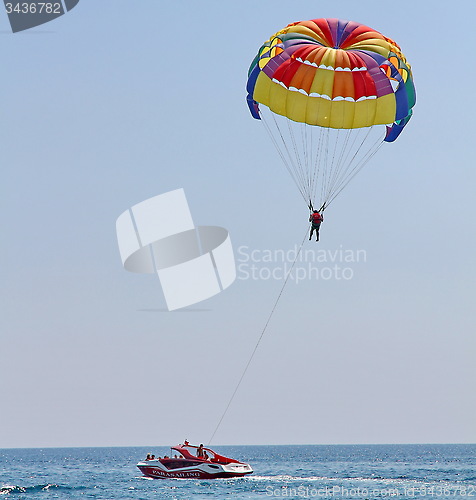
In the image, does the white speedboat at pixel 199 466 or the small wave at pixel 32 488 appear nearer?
the white speedboat at pixel 199 466

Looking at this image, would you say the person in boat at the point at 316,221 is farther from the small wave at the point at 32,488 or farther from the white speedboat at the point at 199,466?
the small wave at the point at 32,488

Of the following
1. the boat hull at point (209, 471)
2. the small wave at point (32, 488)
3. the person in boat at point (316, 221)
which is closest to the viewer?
the person in boat at point (316, 221)

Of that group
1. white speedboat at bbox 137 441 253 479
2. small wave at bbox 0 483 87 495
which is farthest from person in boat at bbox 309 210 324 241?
small wave at bbox 0 483 87 495

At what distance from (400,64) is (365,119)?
88.0 inches

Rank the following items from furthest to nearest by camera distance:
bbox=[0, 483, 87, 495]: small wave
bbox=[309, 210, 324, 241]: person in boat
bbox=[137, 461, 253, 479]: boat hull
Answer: bbox=[0, 483, 87, 495]: small wave, bbox=[137, 461, 253, 479]: boat hull, bbox=[309, 210, 324, 241]: person in boat

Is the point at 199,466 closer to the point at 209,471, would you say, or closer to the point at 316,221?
the point at 209,471

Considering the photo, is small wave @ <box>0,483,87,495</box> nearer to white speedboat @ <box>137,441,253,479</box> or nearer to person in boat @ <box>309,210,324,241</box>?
white speedboat @ <box>137,441,253,479</box>

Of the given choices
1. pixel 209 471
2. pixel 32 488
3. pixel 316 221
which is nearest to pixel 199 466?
pixel 209 471

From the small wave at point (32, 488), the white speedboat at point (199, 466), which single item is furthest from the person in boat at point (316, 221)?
the small wave at point (32, 488)

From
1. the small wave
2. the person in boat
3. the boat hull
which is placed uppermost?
the person in boat

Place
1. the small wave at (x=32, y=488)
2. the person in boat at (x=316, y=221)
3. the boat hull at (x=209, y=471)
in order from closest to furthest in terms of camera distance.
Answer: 1. the person in boat at (x=316, y=221)
2. the boat hull at (x=209, y=471)
3. the small wave at (x=32, y=488)

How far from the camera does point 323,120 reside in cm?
3145

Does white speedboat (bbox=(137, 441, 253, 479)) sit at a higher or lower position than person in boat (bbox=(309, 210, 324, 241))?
lower

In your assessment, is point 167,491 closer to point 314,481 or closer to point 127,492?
point 127,492
